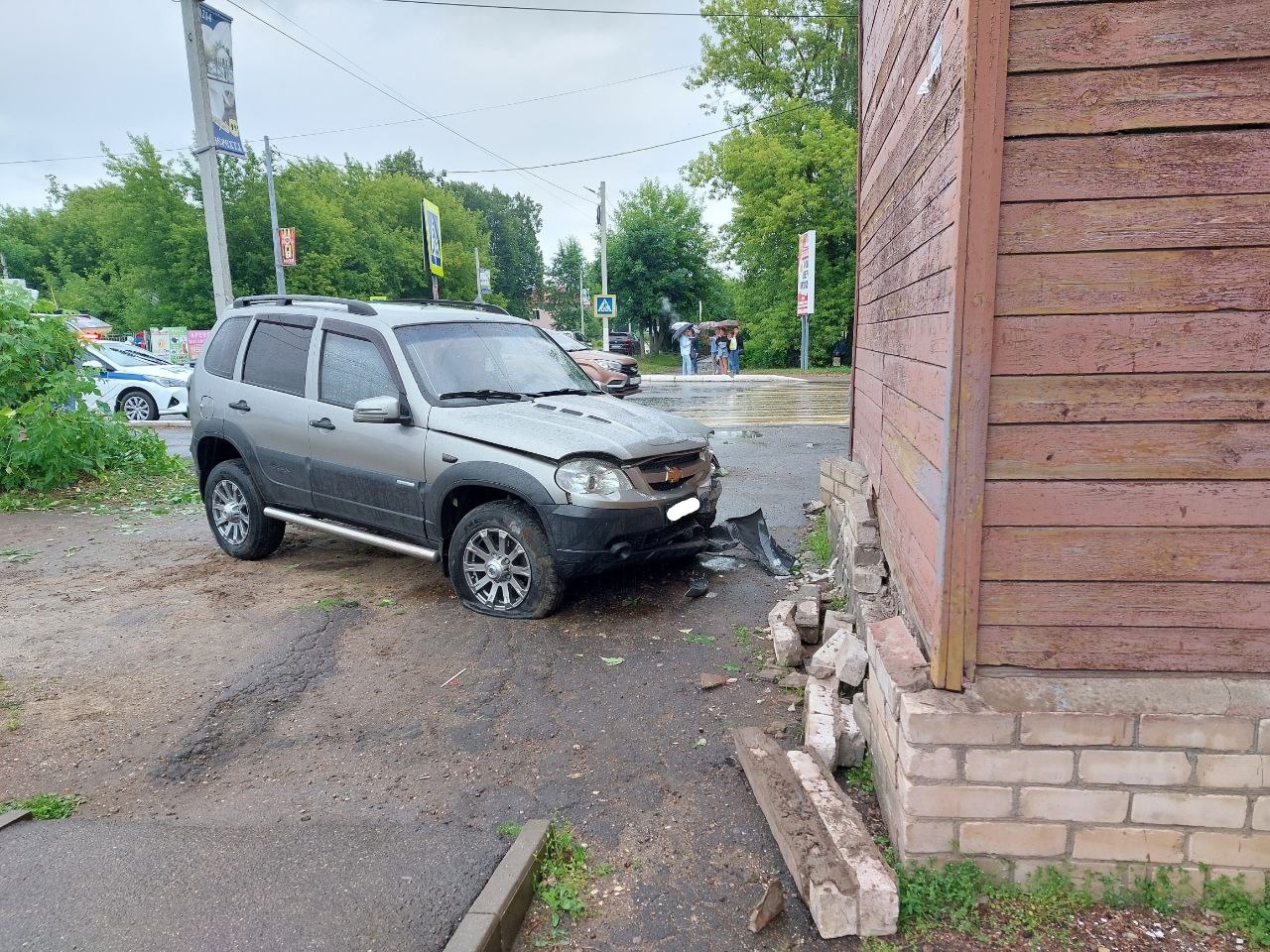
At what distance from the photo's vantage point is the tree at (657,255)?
1779 inches

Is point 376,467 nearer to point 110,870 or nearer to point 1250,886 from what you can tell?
point 110,870

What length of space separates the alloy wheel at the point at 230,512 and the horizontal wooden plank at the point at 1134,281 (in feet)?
19.8

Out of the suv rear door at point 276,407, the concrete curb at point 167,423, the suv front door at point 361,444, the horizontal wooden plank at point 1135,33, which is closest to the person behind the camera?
the horizontal wooden plank at point 1135,33

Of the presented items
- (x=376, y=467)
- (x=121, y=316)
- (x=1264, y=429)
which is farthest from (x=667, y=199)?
(x=1264, y=429)

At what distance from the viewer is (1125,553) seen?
2381 millimetres

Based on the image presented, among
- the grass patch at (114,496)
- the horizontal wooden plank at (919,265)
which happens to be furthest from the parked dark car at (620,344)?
the horizontal wooden plank at (919,265)

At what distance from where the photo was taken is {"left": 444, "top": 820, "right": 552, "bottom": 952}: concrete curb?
7.66ft

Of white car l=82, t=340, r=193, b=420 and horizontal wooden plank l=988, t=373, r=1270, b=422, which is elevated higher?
horizontal wooden plank l=988, t=373, r=1270, b=422

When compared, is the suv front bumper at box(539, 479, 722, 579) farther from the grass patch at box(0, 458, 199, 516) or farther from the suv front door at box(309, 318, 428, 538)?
the grass patch at box(0, 458, 199, 516)

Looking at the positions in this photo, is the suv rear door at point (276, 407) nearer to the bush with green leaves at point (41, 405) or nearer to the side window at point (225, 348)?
the side window at point (225, 348)

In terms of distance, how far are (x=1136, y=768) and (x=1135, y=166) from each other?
69.7 inches

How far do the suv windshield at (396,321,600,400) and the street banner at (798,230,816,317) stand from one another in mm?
22865

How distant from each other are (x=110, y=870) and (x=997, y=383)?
3308 mm

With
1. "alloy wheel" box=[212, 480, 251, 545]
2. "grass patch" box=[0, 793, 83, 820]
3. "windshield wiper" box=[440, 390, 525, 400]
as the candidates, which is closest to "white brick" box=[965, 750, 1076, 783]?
"grass patch" box=[0, 793, 83, 820]
